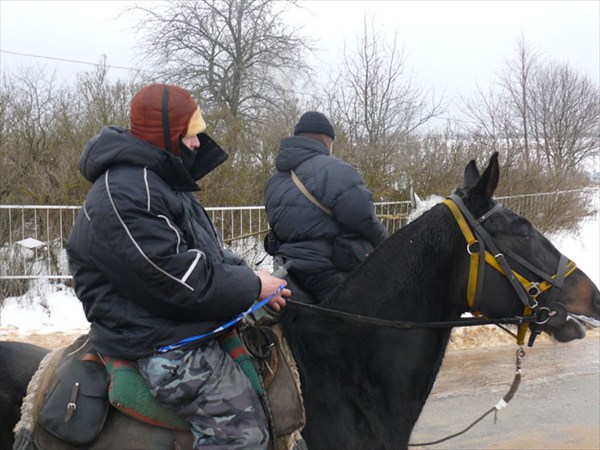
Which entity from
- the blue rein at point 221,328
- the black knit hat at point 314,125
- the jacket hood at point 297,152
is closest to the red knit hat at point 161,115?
the blue rein at point 221,328

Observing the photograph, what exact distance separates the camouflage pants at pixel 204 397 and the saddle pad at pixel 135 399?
45mm

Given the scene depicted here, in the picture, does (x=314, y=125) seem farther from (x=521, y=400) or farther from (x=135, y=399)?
(x=521, y=400)

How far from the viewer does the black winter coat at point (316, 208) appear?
14.5 ft

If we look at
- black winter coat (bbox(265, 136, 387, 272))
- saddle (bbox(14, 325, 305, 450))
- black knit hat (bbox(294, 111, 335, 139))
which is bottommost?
saddle (bbox(14, 325, 305, 450))

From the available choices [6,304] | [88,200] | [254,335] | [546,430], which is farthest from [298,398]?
[6,304]

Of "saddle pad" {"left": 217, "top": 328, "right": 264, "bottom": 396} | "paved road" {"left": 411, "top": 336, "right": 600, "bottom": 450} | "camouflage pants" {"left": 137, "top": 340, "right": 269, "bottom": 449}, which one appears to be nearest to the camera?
"camouflage pants" {"left": 137, "top": 340, "right": 269, "bottom": 449}

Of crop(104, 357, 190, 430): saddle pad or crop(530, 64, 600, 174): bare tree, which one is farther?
crop(530, 64, 600, 174): bare tree

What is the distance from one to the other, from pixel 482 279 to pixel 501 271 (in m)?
0.10

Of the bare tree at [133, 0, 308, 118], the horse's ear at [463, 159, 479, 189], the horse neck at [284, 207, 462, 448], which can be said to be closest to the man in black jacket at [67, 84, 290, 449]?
the horse neck at [284, 207, 462, 448]

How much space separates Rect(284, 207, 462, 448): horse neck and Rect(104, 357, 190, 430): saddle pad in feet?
2.11

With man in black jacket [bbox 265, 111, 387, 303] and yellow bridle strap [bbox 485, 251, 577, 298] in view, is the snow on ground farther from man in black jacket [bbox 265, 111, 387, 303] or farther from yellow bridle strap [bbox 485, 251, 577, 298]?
yellow bridle strap [bbox 485, 251, 577, 298]

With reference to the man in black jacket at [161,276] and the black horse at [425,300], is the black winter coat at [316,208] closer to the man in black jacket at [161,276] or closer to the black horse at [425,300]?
the black horse at [425,300]

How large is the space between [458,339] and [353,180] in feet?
14.9

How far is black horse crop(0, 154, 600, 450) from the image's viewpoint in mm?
2887
